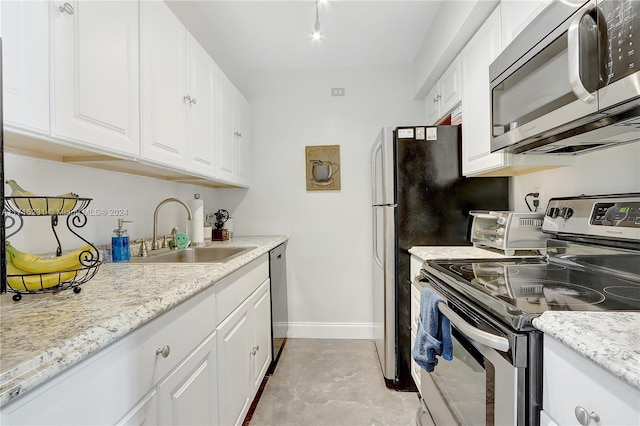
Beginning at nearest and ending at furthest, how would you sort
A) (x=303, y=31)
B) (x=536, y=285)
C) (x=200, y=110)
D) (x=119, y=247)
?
(x=536, y=285), (x=119, y=247), (x=200, y=110), (x=303, y=31)

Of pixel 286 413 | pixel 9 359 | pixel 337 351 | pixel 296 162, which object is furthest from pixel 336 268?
pixel 9 359

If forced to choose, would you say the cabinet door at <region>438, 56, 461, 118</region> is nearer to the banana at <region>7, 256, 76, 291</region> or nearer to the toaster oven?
the toaster oven

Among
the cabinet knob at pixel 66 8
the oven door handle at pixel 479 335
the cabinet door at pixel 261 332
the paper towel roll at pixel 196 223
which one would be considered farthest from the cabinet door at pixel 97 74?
the oven door handle at pixel 479 335

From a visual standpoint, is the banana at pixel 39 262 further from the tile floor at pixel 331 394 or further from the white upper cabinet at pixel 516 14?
Result: the white upper cabinet at pixel 516 14

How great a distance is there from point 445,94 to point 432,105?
0.33 m

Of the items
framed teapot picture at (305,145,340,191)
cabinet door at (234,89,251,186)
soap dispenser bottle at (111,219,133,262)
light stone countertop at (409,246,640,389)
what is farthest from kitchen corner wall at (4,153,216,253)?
light stone countertop at (409,246,640,389)

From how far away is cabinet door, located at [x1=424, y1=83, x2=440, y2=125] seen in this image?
2372 millimetres

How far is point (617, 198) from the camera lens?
43.1 inches

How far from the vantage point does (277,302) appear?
7.83ft

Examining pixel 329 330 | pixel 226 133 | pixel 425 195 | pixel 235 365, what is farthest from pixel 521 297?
pixel 329 330

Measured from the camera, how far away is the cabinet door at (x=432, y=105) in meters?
2.37

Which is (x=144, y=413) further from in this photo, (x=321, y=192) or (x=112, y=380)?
(x=321, y=192)

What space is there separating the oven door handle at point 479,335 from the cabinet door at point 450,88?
1536mm

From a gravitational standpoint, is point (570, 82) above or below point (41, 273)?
above
